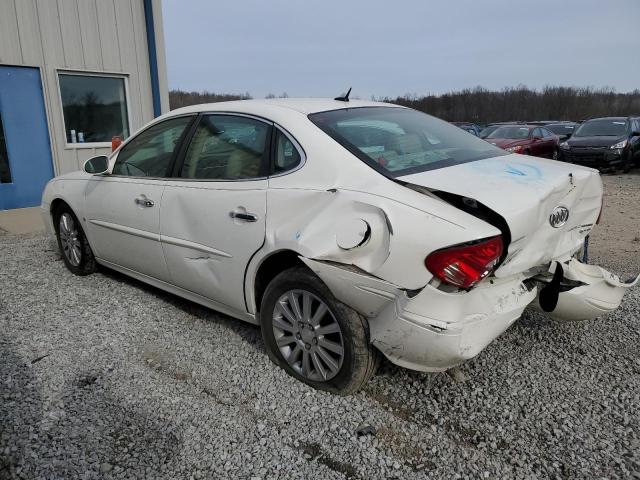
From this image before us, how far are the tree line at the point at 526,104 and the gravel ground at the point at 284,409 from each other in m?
57.3

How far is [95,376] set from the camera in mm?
3043

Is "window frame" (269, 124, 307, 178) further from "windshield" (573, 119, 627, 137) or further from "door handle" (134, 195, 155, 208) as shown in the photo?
"windshield" (573, 119, 627, 137)

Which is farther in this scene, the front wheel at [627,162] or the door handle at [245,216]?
the front wheel at [627,162]

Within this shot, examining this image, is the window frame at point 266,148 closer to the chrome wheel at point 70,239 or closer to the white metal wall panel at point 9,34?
the chrome wheel at point 70,239

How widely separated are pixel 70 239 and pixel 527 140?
42.3 feet

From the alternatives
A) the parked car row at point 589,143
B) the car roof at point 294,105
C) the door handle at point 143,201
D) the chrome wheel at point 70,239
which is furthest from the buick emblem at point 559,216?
the parked car row at point 589,143

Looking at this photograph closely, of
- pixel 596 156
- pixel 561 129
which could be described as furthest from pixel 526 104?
pixel 596 156

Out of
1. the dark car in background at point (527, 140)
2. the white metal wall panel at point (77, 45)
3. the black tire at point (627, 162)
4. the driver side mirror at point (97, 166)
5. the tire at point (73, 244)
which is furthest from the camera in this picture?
the dark car in background at point (527, 140)

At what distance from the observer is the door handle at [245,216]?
2893 mm

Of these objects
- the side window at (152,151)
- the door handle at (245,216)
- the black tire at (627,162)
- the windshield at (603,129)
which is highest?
the side window at (152,151)

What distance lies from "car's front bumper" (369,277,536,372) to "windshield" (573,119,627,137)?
13922mm

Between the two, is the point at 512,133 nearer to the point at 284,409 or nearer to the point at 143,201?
the point at 143,201

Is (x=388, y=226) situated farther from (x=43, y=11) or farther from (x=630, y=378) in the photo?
(x=43, y=11)

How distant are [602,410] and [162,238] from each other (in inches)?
115
